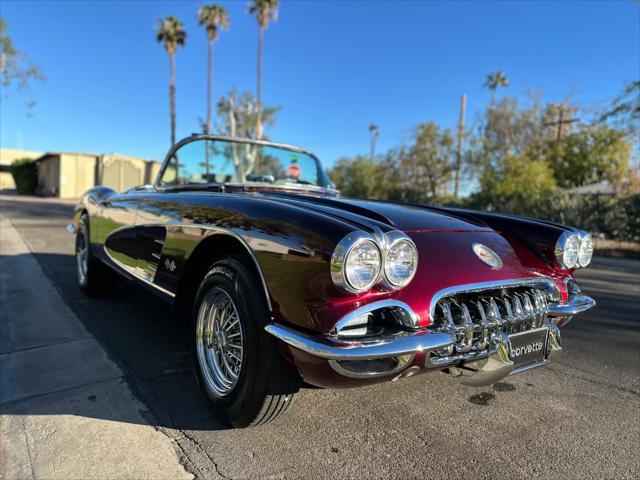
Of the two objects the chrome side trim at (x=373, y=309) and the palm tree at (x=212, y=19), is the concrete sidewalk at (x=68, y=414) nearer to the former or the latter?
the chrome side trim at (x=373, y=309)

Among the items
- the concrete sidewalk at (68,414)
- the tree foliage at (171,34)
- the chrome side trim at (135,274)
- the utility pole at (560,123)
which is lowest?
the concrete sidewalk at (68,414)

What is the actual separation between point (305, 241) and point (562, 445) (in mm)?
1694

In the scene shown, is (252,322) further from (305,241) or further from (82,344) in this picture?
(82,344)

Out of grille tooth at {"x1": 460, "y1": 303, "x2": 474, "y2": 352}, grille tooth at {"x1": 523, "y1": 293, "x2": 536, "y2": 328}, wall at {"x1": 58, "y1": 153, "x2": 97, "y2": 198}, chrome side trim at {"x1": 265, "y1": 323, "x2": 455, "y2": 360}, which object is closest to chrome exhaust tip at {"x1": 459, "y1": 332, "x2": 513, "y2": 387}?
grille tooth at {"x1": 460, "y1": 303, "x2": 474, "y2": 352}

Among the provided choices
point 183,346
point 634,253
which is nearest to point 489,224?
point 183,346

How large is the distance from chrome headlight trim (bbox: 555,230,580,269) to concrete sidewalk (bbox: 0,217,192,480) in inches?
94.1

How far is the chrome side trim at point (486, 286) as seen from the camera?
211 cm

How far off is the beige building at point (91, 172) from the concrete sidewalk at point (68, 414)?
3116 centimetres

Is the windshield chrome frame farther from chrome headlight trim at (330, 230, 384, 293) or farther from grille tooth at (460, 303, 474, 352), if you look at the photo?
grille tooth at (460, 303, 474, 352)

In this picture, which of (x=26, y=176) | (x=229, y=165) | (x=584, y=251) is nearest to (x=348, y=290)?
(x=584, y=251)

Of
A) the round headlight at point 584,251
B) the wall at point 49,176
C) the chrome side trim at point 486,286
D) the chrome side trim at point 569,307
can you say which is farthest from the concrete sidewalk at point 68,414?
the wall at point 49,176

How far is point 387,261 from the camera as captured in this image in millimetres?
2037

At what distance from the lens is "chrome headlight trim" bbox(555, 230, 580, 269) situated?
9.36ft

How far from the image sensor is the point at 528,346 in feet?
7.82
